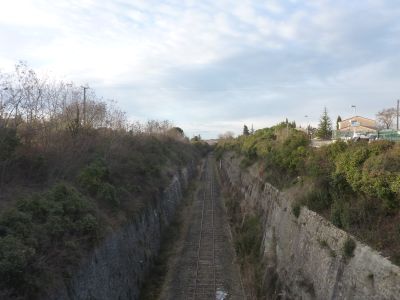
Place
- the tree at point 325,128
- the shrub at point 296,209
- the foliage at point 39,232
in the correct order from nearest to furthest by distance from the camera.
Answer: the foliage at point 39,232, the shrub at point 296,209, the tree at point 325,128

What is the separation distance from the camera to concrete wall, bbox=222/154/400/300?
11.0m

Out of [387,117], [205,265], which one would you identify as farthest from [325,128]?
[205,265]

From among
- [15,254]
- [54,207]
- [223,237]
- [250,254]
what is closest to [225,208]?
[223,237]

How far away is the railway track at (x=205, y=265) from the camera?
18359mm

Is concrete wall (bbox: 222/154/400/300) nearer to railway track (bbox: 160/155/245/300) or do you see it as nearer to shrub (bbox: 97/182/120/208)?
railway track (bbox: 160/155/245/300)

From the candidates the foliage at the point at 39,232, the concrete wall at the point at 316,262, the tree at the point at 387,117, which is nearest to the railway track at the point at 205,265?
the concrete wall at the point at 316,262

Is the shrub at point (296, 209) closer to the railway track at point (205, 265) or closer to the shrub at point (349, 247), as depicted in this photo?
the railway track at point (205, 265)

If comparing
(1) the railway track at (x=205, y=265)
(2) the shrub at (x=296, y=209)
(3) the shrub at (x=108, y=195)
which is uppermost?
(3) the shrub at (x=108, y=195)

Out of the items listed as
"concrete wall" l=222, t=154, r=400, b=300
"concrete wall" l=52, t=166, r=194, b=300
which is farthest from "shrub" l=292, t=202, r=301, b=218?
"concrete wall" l=52, t=166, r=194, b=300

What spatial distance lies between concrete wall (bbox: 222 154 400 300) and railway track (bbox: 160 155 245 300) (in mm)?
1935

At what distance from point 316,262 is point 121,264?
24.7 feet

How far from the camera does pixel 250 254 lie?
22.6 meters

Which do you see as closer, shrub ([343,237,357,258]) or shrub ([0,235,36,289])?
shrub ([0,235,36,289])

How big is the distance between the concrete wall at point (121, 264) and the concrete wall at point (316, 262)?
5.71 metres
